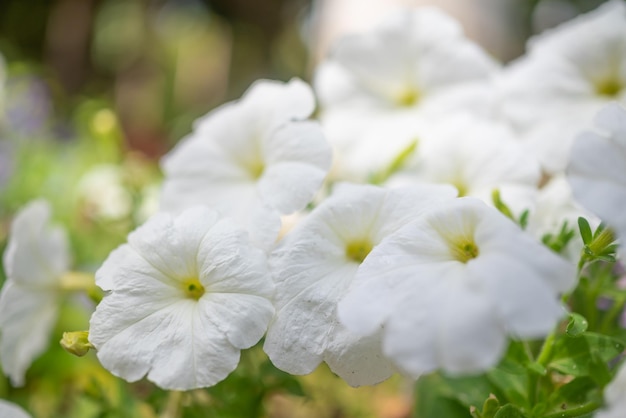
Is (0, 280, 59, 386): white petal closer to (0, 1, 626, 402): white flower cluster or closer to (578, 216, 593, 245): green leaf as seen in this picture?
(0, 1, 626, 402): white flower cluster

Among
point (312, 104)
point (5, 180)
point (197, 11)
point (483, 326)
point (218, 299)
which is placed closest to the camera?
point (483, 326)

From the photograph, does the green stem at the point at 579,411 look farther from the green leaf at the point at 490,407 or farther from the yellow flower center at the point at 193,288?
the yellow flower center at the point at 193,288

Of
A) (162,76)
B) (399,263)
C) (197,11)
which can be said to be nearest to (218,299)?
(399,263)

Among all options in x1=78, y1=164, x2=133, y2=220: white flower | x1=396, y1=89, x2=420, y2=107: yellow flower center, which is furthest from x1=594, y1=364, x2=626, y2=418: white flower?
x1=78, y1=164, x2=133, y2=220: white flower

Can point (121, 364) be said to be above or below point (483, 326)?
below

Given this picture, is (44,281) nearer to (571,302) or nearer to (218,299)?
(218,299)

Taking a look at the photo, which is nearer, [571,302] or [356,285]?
Result: [356,285]

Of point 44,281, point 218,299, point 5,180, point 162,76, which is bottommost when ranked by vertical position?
point 162,76

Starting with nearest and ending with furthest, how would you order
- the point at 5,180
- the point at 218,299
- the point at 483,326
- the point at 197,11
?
the point at 483,326
the point at 218,299
the point at 5,180
the point at 197,11
